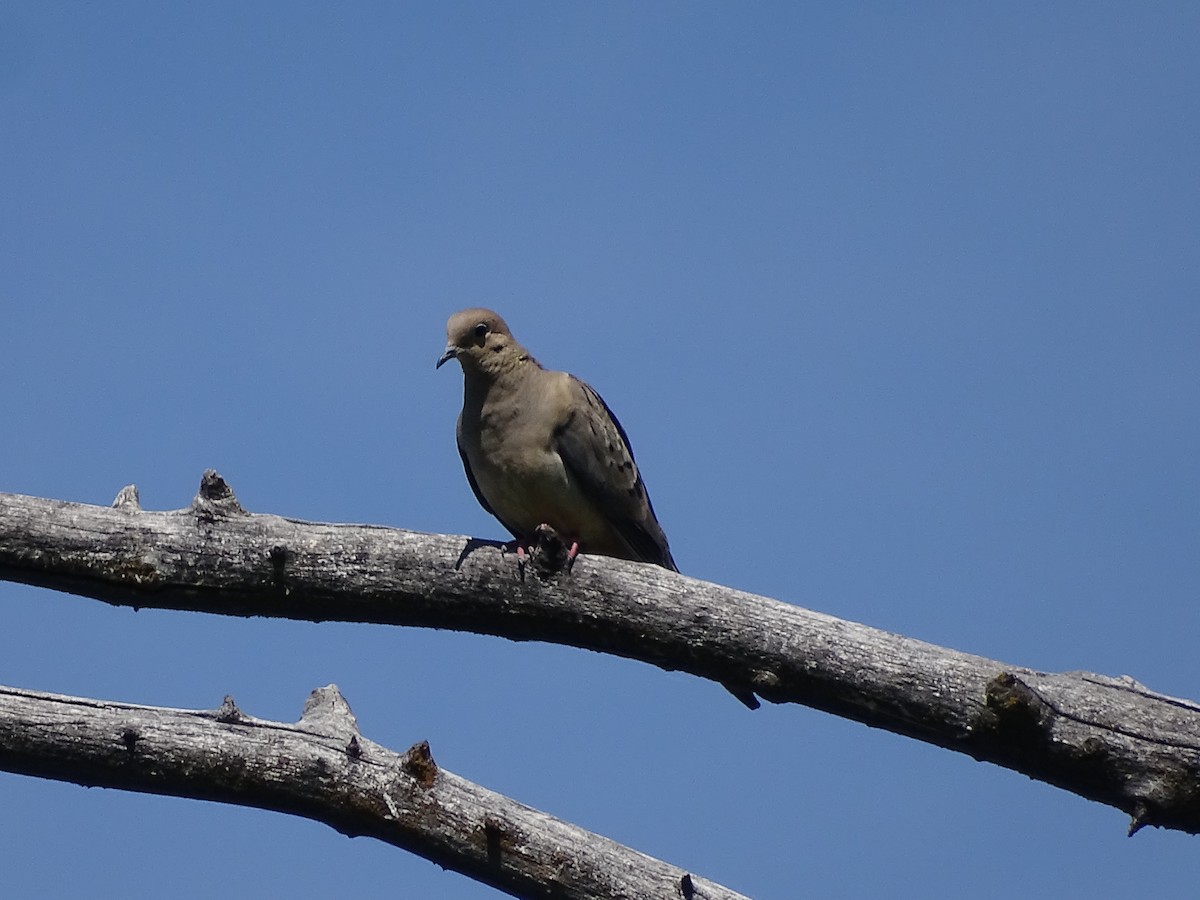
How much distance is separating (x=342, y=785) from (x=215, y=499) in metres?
0.97

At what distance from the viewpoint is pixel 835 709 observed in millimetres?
3775

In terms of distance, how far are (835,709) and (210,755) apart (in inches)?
69.6

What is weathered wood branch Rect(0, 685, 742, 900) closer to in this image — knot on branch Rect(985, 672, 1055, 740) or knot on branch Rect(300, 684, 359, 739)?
knot on branch Rect(300, 684, 359, 739)

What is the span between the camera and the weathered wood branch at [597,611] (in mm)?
3605

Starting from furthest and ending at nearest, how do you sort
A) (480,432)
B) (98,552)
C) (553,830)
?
1. (480,432)
2. (98,552)
3. (553,830)

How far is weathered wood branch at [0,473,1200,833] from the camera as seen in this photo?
11.8 feet

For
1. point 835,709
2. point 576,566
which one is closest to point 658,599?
point 576,566

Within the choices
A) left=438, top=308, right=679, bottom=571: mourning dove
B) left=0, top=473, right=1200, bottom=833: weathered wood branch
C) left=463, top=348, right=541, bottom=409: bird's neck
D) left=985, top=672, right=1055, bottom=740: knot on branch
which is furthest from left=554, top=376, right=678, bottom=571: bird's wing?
left=985, top=672, right=1055, bottom=740: knot on branch

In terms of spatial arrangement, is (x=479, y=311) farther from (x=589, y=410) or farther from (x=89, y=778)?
(x=89, y=778)

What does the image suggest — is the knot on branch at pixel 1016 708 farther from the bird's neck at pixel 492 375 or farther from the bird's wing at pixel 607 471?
the bird's neck at pixel 492 375

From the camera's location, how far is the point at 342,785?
3689 mm

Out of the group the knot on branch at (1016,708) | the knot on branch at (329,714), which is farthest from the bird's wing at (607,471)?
the knot on branch at (1016,708)

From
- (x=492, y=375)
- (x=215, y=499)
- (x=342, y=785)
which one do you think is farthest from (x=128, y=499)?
(x=492, y=375)

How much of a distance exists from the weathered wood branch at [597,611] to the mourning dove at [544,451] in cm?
150
